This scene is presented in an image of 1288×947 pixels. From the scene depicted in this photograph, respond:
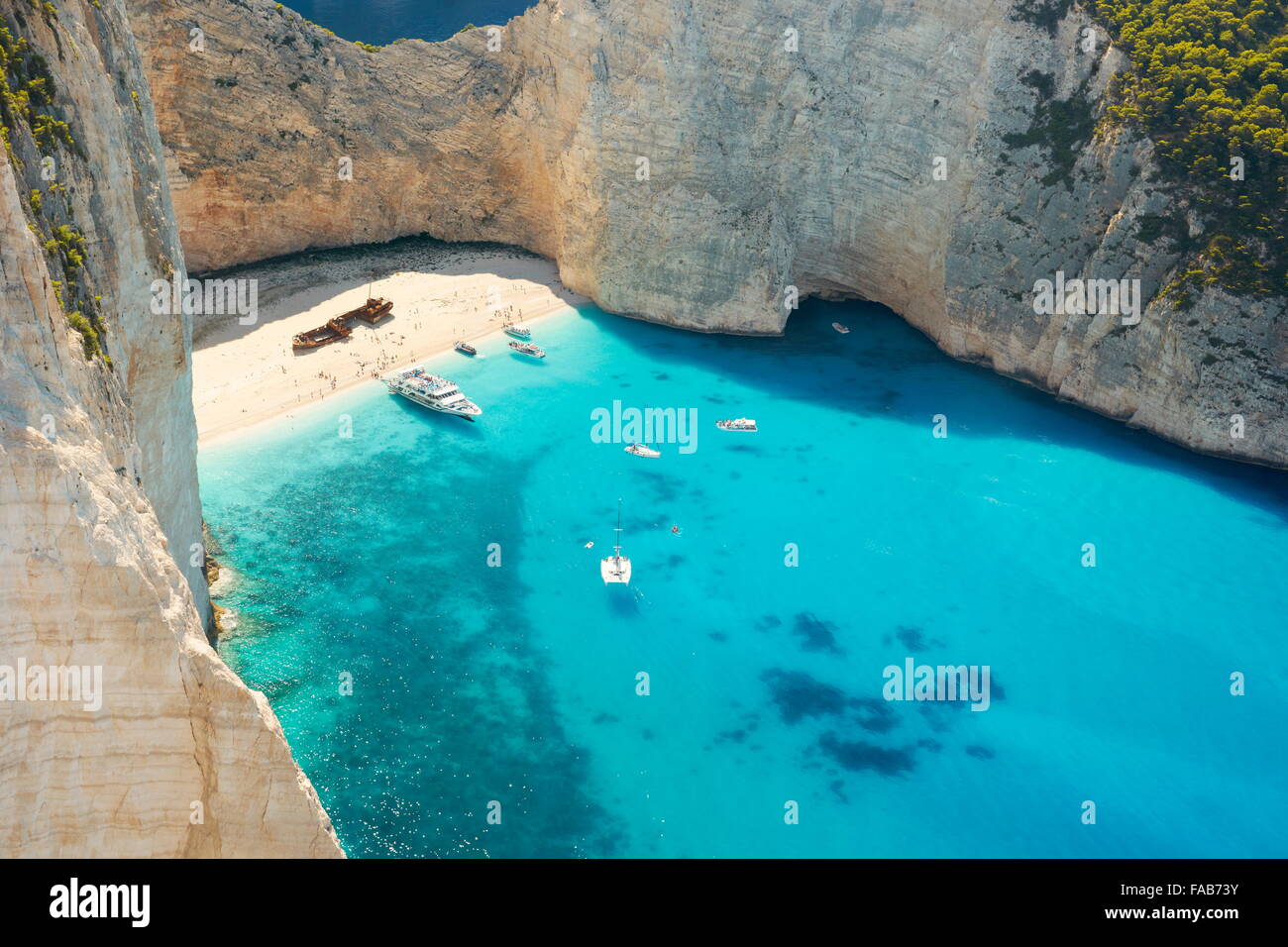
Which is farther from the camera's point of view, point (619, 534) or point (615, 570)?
point (619, 534)

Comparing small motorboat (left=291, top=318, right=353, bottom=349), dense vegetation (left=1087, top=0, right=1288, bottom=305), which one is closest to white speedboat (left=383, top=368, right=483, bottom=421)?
small motorboat (left=291, top=318, right=353, bottom=349)

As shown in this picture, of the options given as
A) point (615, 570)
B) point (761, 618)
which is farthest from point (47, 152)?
point (761, 618)

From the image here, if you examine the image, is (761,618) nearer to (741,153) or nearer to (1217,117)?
(741,153)

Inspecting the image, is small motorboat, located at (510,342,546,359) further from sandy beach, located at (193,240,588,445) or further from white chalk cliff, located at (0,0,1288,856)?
white chalk cliff, located at (0,0,1288,856)

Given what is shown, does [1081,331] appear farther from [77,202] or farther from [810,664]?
[77,202]

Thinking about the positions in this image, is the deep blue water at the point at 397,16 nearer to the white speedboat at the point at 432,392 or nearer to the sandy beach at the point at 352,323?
the sandy beach at the point at 352,323
